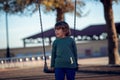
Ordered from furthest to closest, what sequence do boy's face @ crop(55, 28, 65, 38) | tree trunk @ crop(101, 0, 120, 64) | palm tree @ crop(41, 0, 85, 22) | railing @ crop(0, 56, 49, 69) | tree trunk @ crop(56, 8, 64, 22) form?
1. railing @ crop(0, 56, 49, 69)
2. tree trunk @ crop(56, 8, 64, 22)
3. palm tree @ crop(41, 0, 85, 22)
4. tree trunk @ crop(101, 0, 120, 64)
5. boy's face @ crop(55, 28, 65, 38)

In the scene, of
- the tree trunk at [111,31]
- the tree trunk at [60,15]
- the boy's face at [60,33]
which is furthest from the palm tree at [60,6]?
the boy's face at [60,33]

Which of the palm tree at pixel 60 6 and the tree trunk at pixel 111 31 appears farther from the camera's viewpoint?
the palm tree at pixel 60 6

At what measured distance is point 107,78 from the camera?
438 inches

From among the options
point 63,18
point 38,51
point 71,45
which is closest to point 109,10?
point 63,18

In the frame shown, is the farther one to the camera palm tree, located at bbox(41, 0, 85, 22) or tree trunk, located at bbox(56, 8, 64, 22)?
tree trunk, located at bbox(56, 8, 64, 22)

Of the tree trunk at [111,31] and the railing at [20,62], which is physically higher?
the tree trunk at [111,31]

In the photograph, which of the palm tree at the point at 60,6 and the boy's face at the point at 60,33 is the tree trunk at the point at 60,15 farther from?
the boy's face at the point at 60,33

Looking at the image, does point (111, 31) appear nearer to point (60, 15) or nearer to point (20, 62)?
point (60, 15)

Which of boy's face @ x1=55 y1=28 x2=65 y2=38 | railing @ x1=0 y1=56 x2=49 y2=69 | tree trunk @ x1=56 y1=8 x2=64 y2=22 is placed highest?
tree trunk @ x1=56 y1=8 x2=64 y2=22

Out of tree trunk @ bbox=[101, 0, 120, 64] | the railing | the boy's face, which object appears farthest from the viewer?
the railing

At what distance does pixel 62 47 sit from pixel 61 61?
0.24 meters

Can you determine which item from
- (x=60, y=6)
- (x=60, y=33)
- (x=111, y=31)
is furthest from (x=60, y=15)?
(x=60, y=33)

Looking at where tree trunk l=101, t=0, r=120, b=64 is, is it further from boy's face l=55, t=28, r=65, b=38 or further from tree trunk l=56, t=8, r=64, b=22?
boy's face l=55, t=28, r=65, b=38

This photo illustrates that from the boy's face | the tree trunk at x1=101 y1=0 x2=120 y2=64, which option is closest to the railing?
the tree trunk at x1=101 y1=0 x2=120 y2=64
